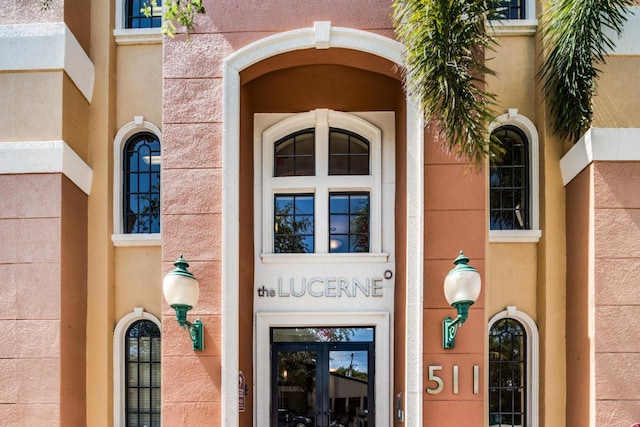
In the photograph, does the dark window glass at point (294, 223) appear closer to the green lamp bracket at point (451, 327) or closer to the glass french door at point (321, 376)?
the glass french door at point (321, 376)

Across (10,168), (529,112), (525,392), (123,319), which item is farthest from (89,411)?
(529,112)

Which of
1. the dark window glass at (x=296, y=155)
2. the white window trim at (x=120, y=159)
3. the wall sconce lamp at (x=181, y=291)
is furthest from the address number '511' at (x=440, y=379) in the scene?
the white window trim at (x=120, y=159)

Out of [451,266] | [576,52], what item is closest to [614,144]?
[576,52]

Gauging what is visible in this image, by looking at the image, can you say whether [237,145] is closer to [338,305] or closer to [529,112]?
[338,305]

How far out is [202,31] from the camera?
24.3 feet

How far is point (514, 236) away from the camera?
8000 millimetres

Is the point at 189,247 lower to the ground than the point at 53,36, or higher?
lower

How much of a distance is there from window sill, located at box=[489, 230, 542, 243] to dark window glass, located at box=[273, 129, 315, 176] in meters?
2.64

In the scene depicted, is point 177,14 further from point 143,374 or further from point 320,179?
point 143,374

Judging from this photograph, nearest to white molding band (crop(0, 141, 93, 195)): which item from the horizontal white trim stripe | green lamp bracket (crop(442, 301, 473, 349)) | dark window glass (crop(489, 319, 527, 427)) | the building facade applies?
the building facade

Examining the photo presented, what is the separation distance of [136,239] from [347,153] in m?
3.14

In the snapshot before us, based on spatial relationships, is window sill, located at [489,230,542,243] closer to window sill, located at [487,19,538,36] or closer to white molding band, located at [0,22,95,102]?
window sill, located at [487,19,538,36]

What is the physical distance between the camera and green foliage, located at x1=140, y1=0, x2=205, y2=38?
630 cm

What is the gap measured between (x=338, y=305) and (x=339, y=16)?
12.1 feet
